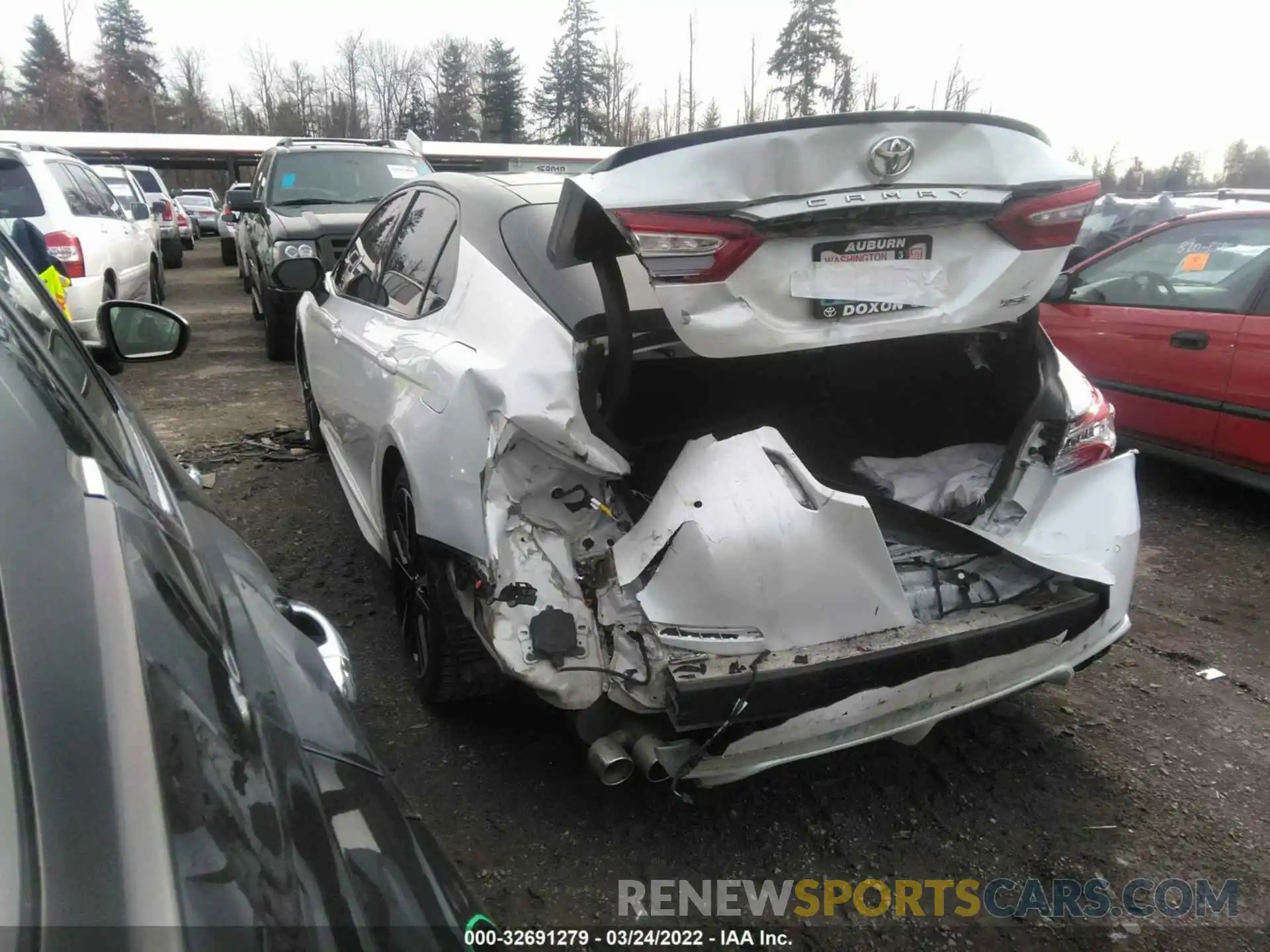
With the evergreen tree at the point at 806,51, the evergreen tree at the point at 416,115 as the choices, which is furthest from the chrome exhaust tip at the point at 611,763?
the evergreen tree at the point at 416,115

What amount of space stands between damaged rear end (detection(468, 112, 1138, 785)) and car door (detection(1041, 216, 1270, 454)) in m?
2.43

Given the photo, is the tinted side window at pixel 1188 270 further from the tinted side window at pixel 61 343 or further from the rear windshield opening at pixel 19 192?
the rear windshield opening at pixel 19 192

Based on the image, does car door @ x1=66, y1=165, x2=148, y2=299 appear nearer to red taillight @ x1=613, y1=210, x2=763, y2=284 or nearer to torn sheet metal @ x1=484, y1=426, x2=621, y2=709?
torn sheet metal @ x1=484, y1=426, x2=621, y2=709

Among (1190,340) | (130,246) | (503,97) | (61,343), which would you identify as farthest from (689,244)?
(503,97)

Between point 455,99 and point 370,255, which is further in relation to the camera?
point 455,99

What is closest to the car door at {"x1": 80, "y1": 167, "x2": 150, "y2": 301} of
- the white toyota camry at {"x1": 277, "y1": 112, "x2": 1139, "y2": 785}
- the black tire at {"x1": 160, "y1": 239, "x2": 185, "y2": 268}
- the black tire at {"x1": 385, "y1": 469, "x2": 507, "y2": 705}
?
the black tire at {"x1": 385, "y1": 469, "x2": 507, "y2": 705}

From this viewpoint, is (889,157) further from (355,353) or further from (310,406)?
(310,406)

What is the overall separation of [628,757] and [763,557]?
0.58m

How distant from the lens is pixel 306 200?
8922 mm

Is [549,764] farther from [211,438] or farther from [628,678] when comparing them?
[211,438]

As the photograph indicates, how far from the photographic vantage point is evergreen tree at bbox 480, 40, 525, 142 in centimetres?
5072

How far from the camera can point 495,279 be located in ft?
8.89

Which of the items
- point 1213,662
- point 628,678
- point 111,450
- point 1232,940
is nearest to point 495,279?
point 628,678

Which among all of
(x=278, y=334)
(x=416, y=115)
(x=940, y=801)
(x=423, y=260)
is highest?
(x=416, y=115)
